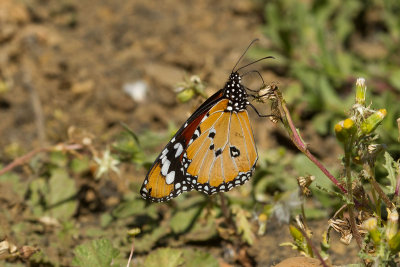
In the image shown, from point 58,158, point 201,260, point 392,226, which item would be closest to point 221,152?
point 201,260

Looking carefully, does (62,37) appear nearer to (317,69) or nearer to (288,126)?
(317,69)

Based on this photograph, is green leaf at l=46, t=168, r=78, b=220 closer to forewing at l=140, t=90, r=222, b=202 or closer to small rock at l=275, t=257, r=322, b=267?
forewing at l=140, t=90, r=222, b=202

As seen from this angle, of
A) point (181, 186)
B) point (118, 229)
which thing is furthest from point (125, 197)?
point (181, 186)

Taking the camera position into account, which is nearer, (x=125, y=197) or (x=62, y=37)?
(x=125, y=197)

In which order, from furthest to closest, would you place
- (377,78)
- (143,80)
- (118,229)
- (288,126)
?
(143,80) → (377,78) → (118,229) → (288,126)

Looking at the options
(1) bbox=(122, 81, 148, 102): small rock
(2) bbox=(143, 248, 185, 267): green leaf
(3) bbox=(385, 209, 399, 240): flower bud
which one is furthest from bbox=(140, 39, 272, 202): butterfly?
(1) bbox=(122, 81, 148, 102): small rock

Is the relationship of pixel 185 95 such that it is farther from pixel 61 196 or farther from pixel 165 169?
pixel 61 196
